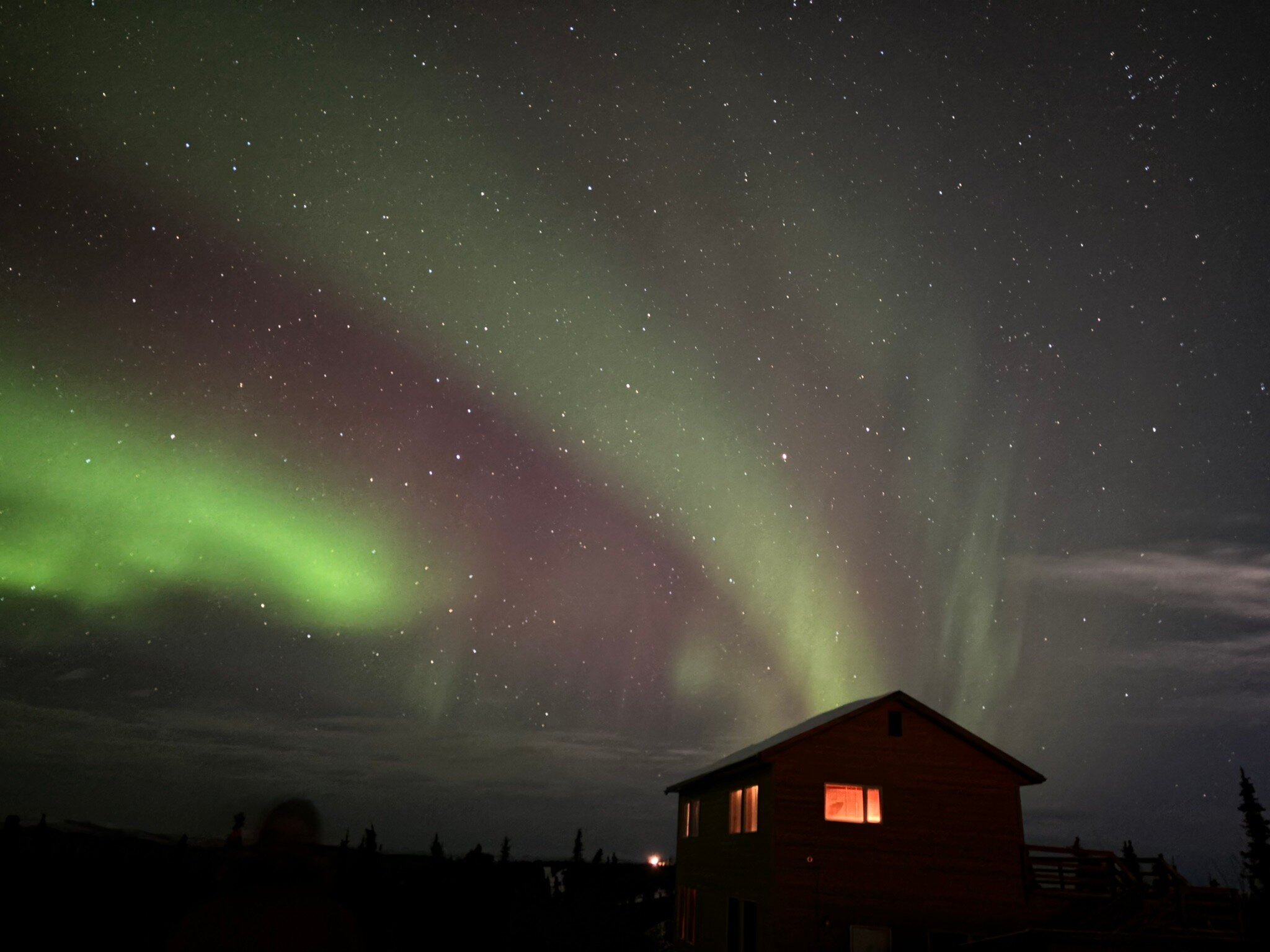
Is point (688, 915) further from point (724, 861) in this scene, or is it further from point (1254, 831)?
point (1254, 831)

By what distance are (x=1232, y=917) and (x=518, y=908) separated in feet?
102

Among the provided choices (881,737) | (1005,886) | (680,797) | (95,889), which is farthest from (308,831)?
(95,889)

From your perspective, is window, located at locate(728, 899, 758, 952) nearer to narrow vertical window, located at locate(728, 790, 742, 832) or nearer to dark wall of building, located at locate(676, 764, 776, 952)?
dark wall of building, located at locate(676, 764, 776, 952)

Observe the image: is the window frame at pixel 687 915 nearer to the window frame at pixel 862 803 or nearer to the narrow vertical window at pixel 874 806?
the window frame at pixel 862 803

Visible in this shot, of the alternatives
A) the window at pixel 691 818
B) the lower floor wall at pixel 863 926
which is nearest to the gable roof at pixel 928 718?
the lower floor wall at pixel 863 926

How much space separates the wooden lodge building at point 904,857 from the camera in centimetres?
1978

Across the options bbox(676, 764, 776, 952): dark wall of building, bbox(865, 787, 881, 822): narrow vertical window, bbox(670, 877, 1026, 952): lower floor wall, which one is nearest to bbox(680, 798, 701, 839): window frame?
bbox(676, 764, 776, 952): dark wall of building

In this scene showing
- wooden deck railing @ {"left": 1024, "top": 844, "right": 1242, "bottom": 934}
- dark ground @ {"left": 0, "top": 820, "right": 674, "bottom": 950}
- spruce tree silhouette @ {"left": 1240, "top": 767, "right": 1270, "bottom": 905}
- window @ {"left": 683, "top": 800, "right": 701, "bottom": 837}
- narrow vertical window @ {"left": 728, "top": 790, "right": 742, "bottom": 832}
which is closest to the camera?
wooden deck railing @ {"left": 1024, "top": 844, "right": 1242, "bottom": 934}

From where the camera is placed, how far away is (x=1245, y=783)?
64.5m

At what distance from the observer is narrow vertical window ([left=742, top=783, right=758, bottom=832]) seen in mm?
22000

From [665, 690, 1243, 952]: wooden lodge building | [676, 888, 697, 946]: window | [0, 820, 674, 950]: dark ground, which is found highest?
[665, 690, 1243, 952]: wooden lodge building

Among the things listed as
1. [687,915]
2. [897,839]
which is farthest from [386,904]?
[897,839]

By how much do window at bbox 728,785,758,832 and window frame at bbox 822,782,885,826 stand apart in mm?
1949

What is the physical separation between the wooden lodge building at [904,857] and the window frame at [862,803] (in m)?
0.03
